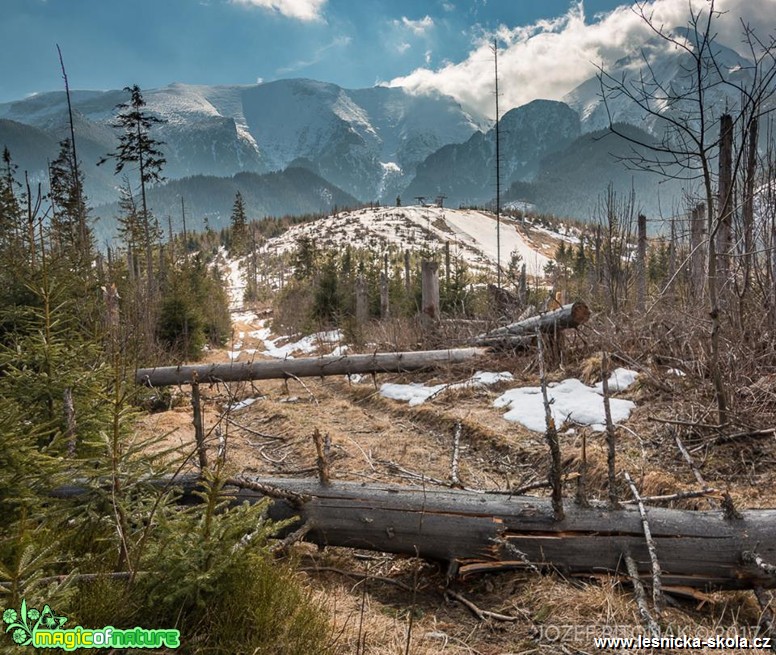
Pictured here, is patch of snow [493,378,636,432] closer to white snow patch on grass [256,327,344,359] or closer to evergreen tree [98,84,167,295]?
white snow patch on grass [256,327,344,359]

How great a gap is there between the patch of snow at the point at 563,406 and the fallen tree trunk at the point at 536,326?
103 cm

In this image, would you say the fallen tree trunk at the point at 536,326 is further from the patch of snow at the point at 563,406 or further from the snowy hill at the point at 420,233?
the snowy hill at the point at 420,233

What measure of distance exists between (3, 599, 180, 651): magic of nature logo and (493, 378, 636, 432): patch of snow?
3922 mm

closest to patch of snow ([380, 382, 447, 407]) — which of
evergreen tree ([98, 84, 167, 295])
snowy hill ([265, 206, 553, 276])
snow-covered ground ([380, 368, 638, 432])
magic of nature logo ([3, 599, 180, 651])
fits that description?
snow-covered ground ([380, 368, 638, 432])

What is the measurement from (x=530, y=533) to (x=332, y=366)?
6.38m

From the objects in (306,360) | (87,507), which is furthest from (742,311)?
(306,360)

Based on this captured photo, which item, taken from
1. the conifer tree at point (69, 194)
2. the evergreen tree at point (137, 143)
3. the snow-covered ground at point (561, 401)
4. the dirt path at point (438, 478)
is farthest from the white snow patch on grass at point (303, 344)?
the conifer tree at point (69, 194)

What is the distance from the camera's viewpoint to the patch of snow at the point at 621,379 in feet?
18.9

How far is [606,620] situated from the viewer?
85.0 inches

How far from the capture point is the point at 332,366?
8703 millimetres

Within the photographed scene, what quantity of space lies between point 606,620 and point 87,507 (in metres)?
2.57

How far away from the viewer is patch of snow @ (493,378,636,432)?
17.0 feet

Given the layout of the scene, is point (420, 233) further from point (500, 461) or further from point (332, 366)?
point (500, 461)

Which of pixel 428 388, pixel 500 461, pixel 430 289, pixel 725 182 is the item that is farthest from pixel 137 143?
pixel 725 182
